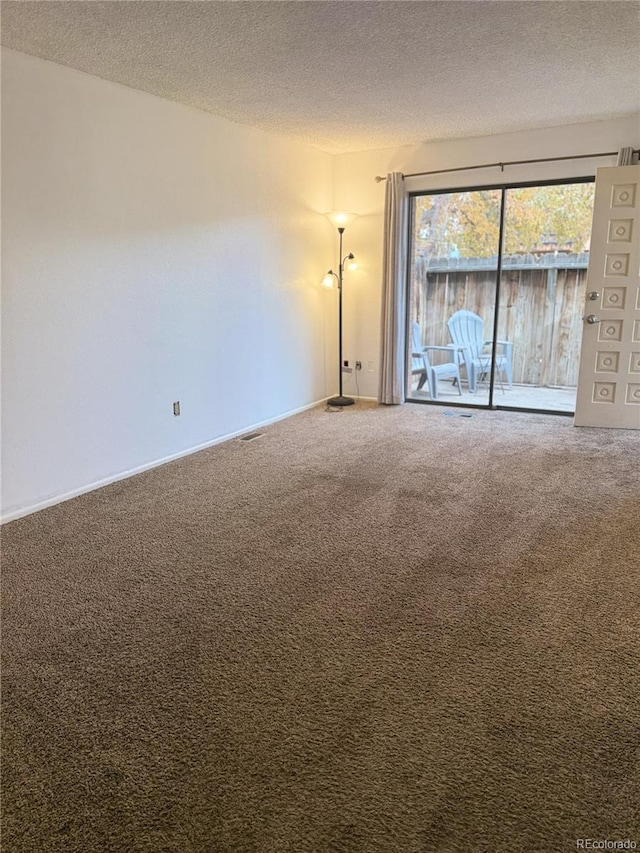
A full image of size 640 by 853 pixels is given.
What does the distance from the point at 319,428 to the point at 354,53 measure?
112 inches

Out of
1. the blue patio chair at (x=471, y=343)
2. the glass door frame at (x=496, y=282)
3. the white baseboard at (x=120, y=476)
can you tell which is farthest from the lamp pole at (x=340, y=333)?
the blue patio chair at (x=471, y=343)

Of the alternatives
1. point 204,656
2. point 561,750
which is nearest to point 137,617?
point 204,656

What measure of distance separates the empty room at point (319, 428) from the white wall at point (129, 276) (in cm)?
2

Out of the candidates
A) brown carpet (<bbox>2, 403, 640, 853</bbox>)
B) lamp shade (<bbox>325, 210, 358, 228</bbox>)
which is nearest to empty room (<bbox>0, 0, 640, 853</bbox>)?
brown carpet (<bbox>2, 403, 640, 853</bbox>)

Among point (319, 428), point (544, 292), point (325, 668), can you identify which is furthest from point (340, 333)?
point (325, 668)

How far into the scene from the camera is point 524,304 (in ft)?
21.7

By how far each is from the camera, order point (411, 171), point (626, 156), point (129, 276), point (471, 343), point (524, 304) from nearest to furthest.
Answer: point (129, 276)
point (626, 156)
point (411, 171)
point (471, 343)
point (524, 304)

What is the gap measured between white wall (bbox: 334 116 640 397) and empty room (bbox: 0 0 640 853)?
30 millimetres

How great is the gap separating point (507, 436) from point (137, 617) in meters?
3.42

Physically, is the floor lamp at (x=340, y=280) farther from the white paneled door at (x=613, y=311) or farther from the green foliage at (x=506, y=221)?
the white paneled door at (x=613, y=311)

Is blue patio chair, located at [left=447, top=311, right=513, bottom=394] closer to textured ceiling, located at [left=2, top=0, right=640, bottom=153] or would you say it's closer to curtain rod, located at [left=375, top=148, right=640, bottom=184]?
curtain rod, located at [left=375, top=148, right=640, bottom=184]

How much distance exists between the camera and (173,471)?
4.03 metres

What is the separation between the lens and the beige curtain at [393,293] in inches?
222

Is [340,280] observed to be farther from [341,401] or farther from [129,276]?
[129,276]
